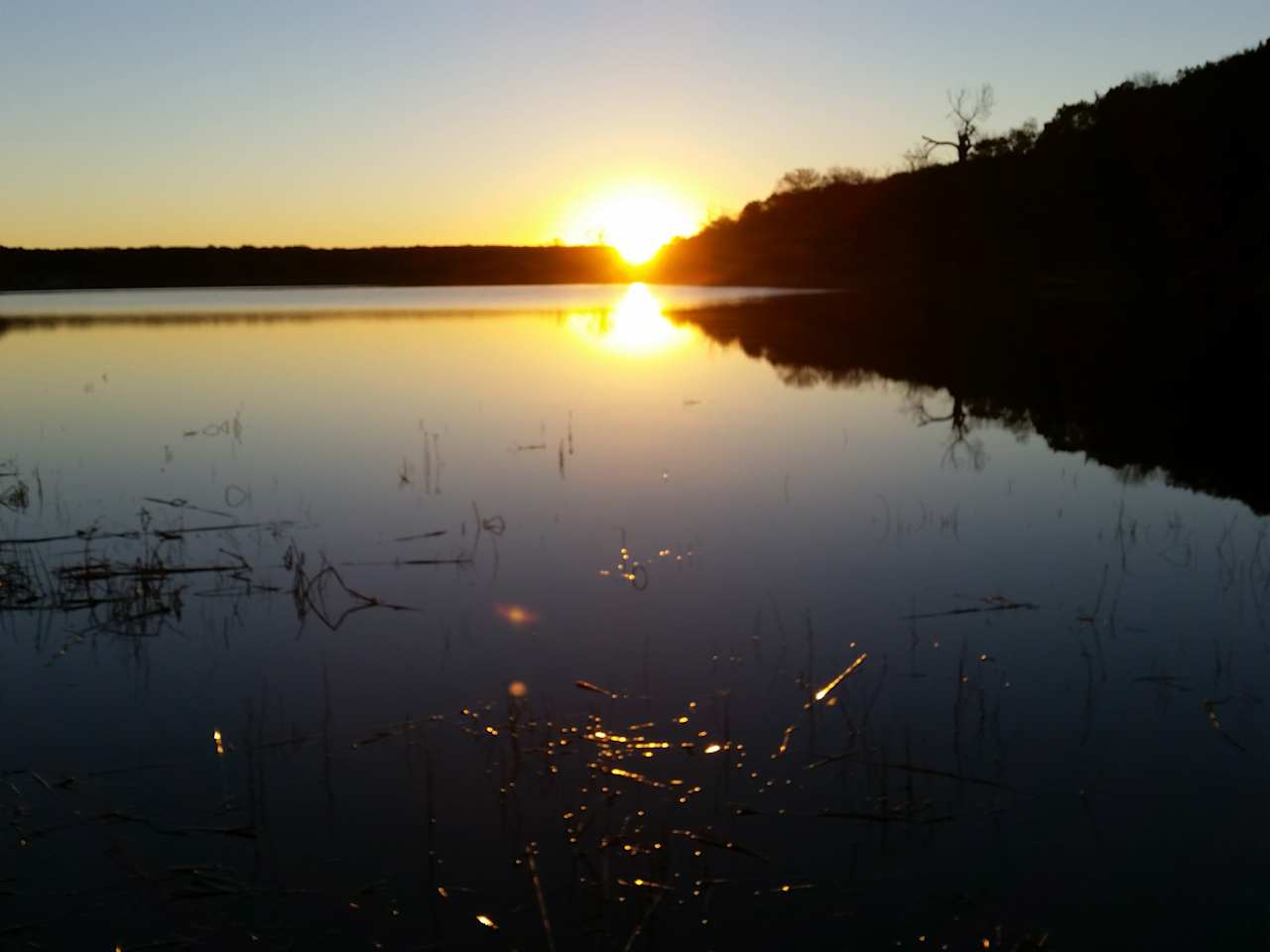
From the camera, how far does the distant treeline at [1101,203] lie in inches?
2088

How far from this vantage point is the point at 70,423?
21.2 meters

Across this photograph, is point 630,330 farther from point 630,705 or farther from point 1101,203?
point 630,705

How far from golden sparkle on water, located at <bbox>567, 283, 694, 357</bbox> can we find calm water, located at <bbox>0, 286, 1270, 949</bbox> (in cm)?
2418

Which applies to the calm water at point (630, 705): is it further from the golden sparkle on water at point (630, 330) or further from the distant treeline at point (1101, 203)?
the distant treeline at point (1101, 203)

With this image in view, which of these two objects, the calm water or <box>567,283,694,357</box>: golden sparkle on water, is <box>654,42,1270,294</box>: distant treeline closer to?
<box>567,283,694,357</box>: golden sparkle on water

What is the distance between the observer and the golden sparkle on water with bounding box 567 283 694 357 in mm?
40312

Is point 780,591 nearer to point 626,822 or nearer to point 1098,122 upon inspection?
point 626,822

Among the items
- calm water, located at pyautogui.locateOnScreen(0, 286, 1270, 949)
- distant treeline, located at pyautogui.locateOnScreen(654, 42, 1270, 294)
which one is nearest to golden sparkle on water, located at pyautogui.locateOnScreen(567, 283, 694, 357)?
Answer: calm water, located at pyautogui.locateOnScreen(0, 286, 1270, 949)

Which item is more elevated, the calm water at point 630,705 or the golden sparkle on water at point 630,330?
the golden sparkle on water at point 630,330

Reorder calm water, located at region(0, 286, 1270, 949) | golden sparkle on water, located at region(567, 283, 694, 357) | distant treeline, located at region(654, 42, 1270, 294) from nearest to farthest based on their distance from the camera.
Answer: calm water, located at region(0, 286, 1270, 949)
golden sparkle on water, located at region(567, 283, 694, 357)
distant treeline, located at region(654, 42, 1270, 294)

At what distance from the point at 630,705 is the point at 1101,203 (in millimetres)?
63910

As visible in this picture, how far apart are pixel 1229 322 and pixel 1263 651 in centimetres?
3444

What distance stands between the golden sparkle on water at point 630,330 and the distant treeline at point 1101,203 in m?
26.2

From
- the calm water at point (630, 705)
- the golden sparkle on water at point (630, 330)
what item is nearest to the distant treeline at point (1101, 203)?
the golden sparkle on water at point (630, 330)
